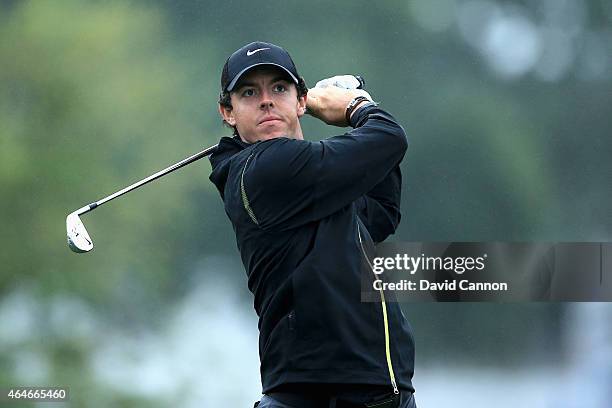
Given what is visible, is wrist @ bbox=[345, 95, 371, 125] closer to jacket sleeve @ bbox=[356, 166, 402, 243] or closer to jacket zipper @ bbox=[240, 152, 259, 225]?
jacket sleeve @ bbox=[356, 166, 402, 243]

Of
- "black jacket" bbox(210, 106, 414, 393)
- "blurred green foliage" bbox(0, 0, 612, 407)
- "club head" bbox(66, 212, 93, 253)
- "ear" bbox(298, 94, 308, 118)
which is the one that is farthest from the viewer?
"blurred green foliage" bbox(0, 0, 612, 407)

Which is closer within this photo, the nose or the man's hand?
the nose

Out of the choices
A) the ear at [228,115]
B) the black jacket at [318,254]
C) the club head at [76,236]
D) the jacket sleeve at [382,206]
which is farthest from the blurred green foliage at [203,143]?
the black jacket at [318,254]

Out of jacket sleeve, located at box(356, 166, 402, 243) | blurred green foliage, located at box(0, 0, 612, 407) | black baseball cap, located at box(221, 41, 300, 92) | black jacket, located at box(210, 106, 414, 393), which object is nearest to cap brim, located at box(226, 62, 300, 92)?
black baseball cap, located at box(221, 41, 300, 92)

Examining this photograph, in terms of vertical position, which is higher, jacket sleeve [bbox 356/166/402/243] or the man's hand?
the man's hand

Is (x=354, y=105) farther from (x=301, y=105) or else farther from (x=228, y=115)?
(x=228, y=115)

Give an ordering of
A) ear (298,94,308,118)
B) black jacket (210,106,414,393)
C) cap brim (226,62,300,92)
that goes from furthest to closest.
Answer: ear (298,94,308,118), cap brim (226,62,300,92), black jacket (210,106,414,393)

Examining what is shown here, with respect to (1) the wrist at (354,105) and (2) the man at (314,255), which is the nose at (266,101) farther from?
(1) the wrist at (354,105)

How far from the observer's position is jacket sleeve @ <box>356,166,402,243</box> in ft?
8.14

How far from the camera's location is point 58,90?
6.11 m

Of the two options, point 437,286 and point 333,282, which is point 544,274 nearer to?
point 437,286

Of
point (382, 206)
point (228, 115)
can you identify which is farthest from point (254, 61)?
point (382, 206)

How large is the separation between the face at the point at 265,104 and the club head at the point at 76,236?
93 centimetres

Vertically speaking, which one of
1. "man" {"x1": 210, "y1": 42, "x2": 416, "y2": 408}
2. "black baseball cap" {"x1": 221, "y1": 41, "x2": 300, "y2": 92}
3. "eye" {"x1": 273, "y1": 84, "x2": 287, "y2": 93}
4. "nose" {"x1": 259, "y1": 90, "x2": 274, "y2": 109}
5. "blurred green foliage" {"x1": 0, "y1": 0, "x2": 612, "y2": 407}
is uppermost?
"blurred green foliage" {"x1": 0, "y1": 0, "x2": 612, "y2": 407}
